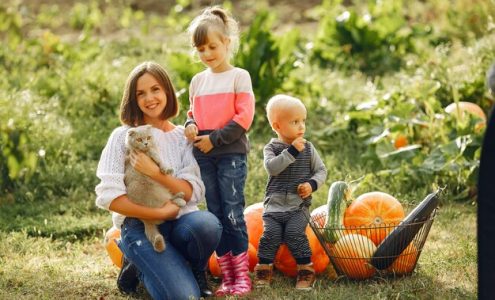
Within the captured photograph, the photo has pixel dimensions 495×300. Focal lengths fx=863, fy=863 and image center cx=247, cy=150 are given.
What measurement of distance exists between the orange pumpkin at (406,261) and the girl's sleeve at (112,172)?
1.41 meters

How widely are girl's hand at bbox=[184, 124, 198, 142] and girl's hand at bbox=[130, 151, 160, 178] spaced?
0.24m

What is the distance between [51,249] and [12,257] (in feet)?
0.92

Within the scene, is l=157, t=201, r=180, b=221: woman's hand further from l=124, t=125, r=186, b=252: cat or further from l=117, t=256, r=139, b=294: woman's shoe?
l=117, t=256, r=139, b=294: woman's shoe

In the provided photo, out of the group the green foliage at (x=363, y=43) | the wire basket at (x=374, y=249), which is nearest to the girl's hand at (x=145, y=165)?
the wire basket at (x=374, y=249)

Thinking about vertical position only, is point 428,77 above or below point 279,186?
above

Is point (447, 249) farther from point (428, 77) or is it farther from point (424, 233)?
point (428, 77)

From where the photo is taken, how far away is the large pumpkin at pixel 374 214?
4531mm

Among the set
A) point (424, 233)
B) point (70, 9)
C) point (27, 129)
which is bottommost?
point (424, 233)

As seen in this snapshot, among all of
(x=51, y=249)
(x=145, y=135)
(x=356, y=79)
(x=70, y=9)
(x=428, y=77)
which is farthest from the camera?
(x=70, y=9)

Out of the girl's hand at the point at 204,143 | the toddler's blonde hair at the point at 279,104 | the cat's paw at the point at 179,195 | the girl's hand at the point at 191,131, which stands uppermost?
the toddler's blonde hair at the point at 279,104

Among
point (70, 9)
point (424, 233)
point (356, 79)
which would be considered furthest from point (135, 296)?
point (70, 9)

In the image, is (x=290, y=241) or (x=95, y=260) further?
(x=95, y=260)

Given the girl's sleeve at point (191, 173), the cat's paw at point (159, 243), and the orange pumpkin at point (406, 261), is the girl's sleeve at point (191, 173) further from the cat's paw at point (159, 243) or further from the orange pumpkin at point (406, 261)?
the orange pumpkin at point (406, 261)

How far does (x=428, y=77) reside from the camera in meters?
7.18
